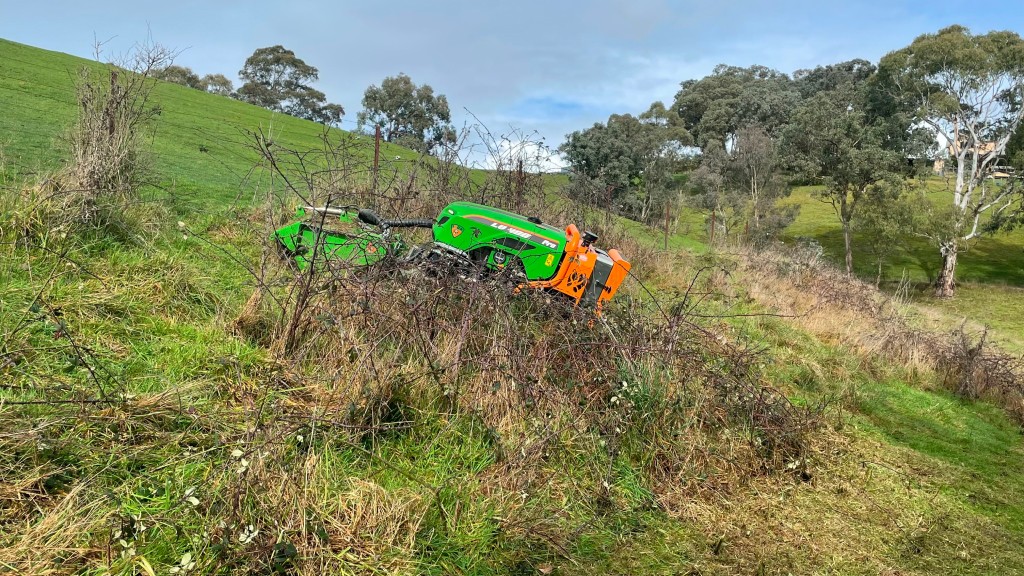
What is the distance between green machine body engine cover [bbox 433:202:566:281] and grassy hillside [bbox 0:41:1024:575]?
387 mm

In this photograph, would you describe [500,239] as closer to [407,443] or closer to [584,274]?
[584,274]

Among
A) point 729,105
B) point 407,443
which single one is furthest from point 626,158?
point 729,105

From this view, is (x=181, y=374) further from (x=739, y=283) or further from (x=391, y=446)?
(x=739, y=283)

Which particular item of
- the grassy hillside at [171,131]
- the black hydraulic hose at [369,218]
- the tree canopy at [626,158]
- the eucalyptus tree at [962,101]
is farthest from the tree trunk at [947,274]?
the black hydraulic hose at [369,218]

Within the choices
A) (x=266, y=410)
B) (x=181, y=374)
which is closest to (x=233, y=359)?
(x=181, y=374)

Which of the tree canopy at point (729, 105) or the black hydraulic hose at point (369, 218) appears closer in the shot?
the black hydraulic hose at point (369, 218)

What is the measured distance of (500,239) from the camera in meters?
4.59

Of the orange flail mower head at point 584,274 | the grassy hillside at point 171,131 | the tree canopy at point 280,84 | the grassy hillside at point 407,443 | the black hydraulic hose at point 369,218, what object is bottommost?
the grassy hillside at point 407,443

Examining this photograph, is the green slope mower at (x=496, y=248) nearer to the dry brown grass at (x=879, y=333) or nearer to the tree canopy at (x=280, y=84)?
the dry brown grass at (x=879, y=333)

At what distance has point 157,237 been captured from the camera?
519 cm

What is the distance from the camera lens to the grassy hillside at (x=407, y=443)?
238 centimetres

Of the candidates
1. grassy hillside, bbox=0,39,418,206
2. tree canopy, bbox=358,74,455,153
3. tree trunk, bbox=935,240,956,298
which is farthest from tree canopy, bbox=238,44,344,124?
tree trunk, bbox=935,240,956,298

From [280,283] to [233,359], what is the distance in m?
0.88

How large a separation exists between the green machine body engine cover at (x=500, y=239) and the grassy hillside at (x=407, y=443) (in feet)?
1.27
